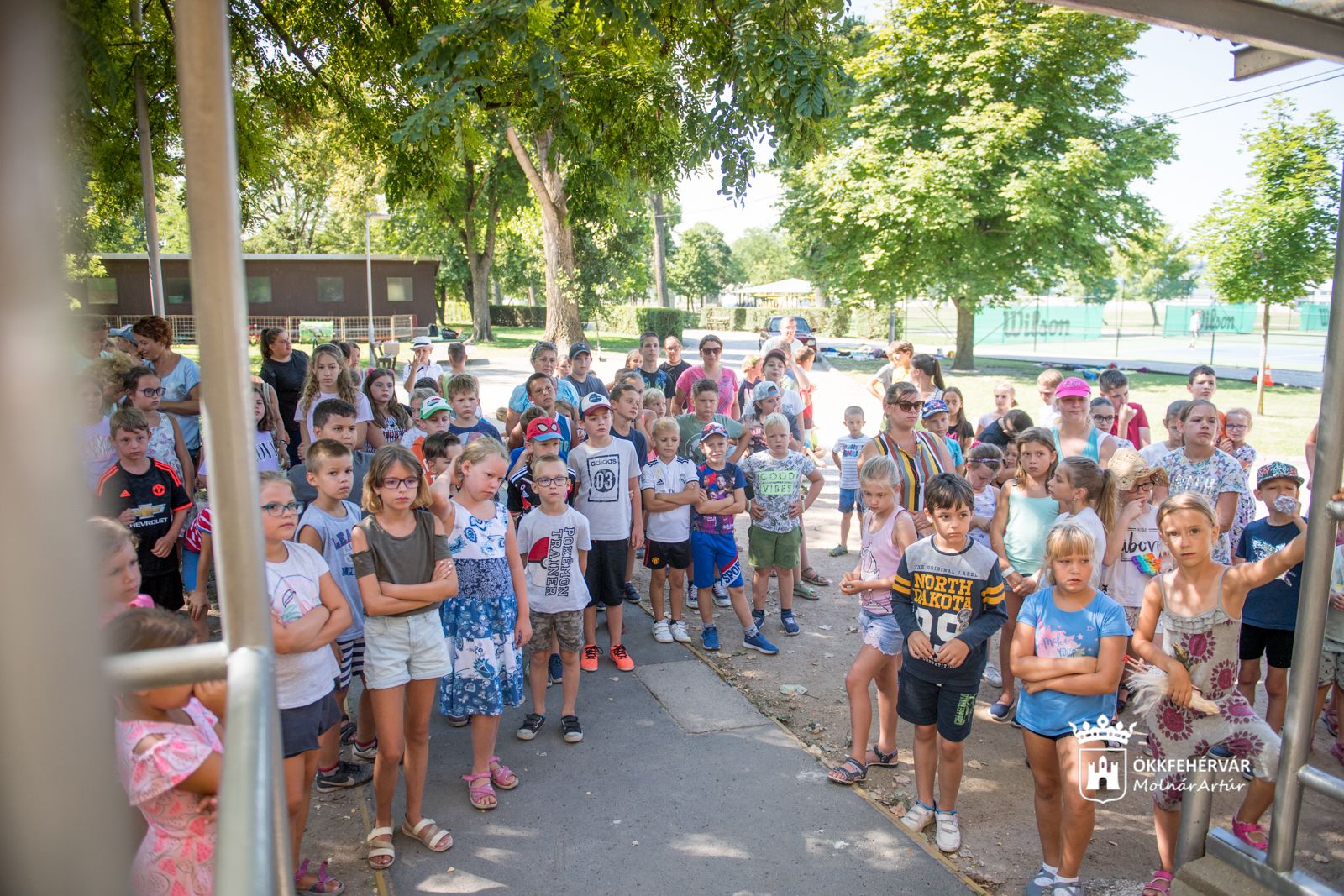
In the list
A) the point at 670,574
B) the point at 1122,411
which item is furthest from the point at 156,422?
the point at 1122,411

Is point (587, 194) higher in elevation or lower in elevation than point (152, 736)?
higher

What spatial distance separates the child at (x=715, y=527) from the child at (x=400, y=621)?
270cm

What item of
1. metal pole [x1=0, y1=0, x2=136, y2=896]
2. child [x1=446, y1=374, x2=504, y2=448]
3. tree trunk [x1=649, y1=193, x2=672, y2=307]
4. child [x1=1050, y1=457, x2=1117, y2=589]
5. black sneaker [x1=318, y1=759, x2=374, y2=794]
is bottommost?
black sneaker [x1=318, y1=759, x2=374, y2=794]

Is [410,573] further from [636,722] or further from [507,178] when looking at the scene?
[507,178]

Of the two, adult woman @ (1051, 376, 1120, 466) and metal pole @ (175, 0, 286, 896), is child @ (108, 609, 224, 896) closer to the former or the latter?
metal pole @ (175, 0, 286, 896)

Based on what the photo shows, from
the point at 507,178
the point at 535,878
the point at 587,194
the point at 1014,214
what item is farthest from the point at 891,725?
the point at 507,178

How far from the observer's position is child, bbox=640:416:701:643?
6.37 metres

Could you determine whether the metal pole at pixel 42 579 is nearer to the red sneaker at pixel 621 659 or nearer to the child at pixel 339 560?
the child at pixel 339 560

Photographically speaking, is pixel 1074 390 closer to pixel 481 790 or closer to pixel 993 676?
pixel 993 676

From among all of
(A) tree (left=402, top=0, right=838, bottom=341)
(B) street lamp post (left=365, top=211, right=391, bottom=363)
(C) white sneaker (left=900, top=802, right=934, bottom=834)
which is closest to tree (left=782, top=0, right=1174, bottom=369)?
(B) street lamp post (left=365, top=211, right=391, bottom=363)

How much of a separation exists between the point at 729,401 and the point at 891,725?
4.64 m

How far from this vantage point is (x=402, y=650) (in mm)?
3875

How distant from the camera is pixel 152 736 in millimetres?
2195

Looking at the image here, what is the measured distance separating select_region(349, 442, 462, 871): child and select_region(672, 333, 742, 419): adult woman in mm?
4609
